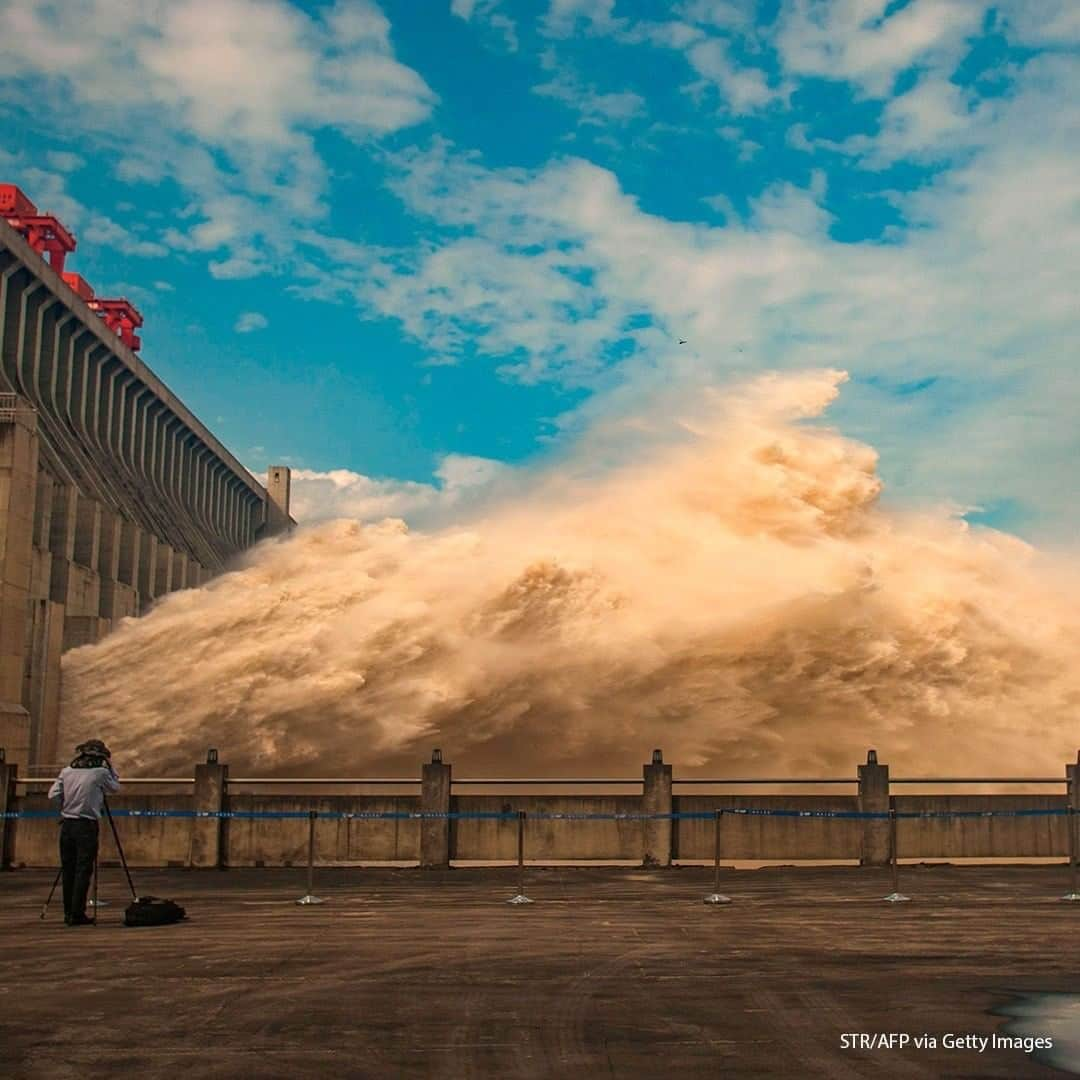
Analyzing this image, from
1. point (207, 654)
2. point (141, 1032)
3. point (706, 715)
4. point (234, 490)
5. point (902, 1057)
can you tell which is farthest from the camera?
point (234, 490)

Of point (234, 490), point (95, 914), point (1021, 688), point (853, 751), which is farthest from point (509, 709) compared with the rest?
point (234, 490)

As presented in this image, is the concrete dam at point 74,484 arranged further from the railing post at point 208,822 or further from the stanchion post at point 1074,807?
the stanchion post at point 1074,807

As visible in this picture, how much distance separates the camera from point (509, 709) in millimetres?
32281

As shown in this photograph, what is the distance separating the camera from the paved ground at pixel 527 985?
7.29 metres

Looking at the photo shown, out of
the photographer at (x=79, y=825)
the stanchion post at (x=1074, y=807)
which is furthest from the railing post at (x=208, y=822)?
the stanchion post at (x=1074, y=807)

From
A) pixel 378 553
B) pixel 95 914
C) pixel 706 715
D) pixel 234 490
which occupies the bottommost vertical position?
pixel 95 914

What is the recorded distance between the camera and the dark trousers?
44.9 ft

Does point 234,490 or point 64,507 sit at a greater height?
point 234,490

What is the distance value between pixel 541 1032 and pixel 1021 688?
2953 centimetres

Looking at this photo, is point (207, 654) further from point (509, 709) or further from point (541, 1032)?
point (541, 1032)

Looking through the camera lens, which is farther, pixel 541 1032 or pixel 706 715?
pixel 706 715

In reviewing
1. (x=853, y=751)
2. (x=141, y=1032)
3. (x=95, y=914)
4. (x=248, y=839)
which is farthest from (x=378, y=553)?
(x=141, y=1032)

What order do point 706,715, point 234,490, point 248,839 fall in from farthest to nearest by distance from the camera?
point 234,490 → point 706,715 → point 248,839

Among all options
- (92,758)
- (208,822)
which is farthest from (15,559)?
(92,758)
